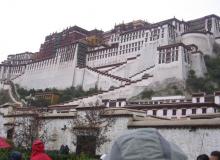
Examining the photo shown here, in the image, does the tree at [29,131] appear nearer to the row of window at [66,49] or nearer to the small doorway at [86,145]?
the small doorway at [86,145]

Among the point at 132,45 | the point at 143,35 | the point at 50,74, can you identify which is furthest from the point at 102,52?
the point at 50,74

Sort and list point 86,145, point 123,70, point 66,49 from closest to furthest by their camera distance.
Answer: point 86,145 → point 123,70 → point 66,49

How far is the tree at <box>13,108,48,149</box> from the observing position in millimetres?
21750

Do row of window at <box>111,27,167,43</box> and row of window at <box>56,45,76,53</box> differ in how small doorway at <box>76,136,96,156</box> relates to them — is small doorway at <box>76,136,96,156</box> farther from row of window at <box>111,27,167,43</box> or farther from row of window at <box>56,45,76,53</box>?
row of window at <box>56,45,76,53</box>

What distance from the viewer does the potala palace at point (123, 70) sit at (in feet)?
70.1

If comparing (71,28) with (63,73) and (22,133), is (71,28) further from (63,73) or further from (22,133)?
(22,133)

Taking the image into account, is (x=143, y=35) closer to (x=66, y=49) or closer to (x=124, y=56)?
(x=124, y=56)

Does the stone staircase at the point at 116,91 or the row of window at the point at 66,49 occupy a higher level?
the row of window at the point at 66,49

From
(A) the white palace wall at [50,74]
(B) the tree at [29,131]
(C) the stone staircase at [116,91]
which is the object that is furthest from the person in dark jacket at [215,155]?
(A) the white palace wall at [50,74]

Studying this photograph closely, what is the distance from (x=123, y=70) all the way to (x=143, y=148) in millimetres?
56813

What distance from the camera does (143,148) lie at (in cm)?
170

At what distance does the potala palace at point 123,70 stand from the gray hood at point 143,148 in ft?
42.6

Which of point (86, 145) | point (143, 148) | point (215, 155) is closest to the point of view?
point (143, 148)

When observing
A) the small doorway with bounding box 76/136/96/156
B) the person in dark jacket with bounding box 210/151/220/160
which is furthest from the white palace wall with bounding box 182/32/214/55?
the person in dark jacket with bounding box 210/151/220/160
